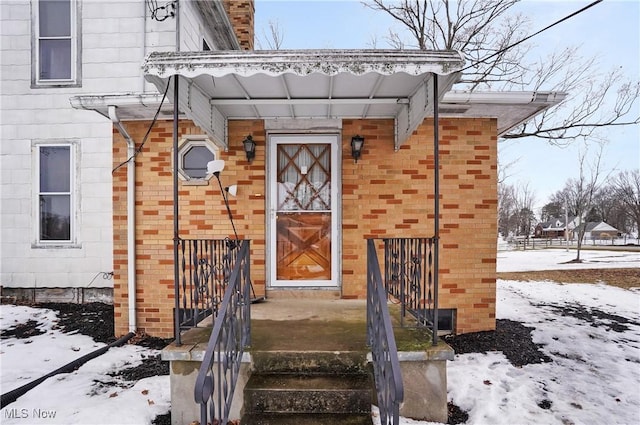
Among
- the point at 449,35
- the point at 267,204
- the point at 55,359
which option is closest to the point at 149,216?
the point at 267,204

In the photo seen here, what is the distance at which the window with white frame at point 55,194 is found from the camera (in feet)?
22.9

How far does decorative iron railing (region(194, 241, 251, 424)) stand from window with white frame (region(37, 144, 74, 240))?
5651mm

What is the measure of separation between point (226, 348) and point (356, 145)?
124 inches

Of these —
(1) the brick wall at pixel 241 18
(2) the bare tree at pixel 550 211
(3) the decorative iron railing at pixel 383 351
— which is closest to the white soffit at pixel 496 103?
(3) the decorative iron railing at pixel 383 351

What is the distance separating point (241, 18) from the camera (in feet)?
31.7

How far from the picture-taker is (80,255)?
6.93 m

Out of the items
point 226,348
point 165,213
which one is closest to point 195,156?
point 165,213

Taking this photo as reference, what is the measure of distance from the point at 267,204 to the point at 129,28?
4.80 meters

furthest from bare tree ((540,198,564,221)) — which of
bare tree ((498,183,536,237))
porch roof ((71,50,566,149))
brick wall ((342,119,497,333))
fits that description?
porch roof ((71,50,566,149))

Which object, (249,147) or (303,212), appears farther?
(303,212)

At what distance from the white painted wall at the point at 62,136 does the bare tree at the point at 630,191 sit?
44263 mm

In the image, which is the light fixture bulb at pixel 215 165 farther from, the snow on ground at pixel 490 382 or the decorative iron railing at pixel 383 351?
the snow on ground at pixel 490 382

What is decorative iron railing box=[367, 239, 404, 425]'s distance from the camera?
81.6 inches

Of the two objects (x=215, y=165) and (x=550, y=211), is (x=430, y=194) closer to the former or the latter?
(x=215, y=165)
